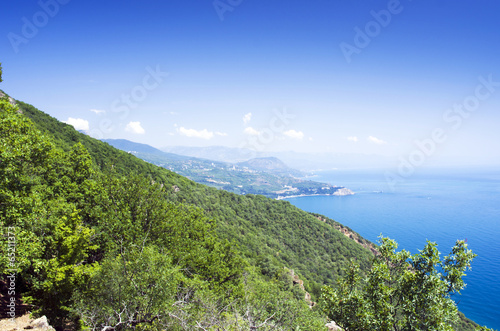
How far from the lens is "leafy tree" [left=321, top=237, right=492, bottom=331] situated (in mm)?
9070

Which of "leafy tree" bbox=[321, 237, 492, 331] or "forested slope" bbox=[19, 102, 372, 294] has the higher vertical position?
"leafy tree" bbox=[321, 237, 492, 331]

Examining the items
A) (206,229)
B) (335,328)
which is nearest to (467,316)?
(335,328)

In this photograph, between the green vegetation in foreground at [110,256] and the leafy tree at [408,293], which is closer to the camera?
the leafy tree at [408,293]

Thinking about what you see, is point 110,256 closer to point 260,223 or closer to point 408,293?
point 408,293

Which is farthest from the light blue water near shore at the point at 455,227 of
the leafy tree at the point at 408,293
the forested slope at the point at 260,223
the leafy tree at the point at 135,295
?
the leafy tree at the point at 135,295

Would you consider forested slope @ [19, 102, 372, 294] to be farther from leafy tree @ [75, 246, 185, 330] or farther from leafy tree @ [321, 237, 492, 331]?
leafy tree @ [321, 237, 492, 331]

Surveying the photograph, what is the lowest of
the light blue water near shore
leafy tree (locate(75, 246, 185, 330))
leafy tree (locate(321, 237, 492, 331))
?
the light blue water near shore

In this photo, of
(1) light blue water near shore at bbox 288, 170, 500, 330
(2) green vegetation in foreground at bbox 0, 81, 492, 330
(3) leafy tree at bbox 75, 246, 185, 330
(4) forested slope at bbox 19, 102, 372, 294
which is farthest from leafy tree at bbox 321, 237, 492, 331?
(1) light blue water near shore at bbox 288, 170, 500, 330

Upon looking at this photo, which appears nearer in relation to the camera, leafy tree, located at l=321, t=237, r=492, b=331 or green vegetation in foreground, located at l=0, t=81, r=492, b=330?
leafy tree, located at l=321, t=237, r=492, b=331

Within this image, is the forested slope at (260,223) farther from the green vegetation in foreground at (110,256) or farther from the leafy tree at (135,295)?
the leafy tree at (135,295)

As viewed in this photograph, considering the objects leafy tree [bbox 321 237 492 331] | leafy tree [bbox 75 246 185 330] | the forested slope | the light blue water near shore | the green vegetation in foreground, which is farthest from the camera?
the forested slope

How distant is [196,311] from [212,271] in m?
6.68

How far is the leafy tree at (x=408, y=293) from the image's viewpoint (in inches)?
357

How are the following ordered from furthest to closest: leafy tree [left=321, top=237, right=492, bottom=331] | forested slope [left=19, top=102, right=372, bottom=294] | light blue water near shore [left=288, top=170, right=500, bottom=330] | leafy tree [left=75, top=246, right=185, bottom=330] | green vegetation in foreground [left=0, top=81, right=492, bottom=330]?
1. forested slope [left=19, top=102, right=372, bottom=294]
2. light blue water near shore [left=288, top=170, right=500, bottom=330]
3. green vegetation in foreground [left=0, top=81, right=492, bottom=330]
4. leafy tree [left=75, top=246, right=185, bottom=330]
5. leafy tree [left=321, top=237, right=492, bottom=331]
